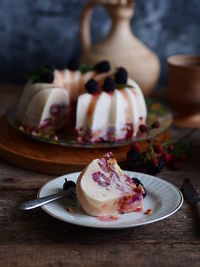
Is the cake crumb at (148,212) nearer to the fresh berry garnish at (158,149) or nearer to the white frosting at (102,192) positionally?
the white frosting at (102,192)

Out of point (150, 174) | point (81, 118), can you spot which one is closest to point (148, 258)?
point (150, 174)

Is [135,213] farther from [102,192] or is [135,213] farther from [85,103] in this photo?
[85,103]

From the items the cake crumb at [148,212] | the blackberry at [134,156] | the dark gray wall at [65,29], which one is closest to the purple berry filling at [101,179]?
the cake crumb at [148,212]

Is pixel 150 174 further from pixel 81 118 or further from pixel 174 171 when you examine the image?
pixel 81 118

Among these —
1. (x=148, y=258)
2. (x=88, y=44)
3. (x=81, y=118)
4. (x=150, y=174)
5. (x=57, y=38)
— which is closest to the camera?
(x=148, y=258)

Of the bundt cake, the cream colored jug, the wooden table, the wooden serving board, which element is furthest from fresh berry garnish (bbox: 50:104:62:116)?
the wooden table

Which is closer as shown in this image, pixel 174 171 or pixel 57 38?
pixel 174 171
